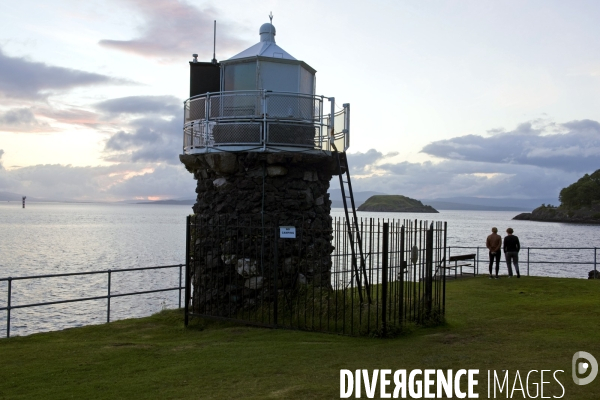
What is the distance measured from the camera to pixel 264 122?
1170cm

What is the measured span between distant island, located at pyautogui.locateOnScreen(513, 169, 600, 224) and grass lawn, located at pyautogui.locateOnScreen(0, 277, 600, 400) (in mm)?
123477

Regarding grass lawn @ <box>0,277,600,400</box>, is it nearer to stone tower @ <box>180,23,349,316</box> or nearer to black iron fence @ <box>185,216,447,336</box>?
black iron fence @ <box>185,216,447,336</box>

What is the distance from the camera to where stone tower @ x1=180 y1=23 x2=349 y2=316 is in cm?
1170

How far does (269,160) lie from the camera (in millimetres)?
11688

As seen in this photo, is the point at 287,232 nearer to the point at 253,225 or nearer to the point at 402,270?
the point at 253,225

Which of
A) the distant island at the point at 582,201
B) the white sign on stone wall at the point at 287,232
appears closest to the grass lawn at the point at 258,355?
the white sign on stone wall at the point at 287,232

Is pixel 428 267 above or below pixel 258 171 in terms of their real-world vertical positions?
below

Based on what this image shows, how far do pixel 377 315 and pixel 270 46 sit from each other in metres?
6.48

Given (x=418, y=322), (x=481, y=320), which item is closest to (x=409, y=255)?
(x=418, y=322)

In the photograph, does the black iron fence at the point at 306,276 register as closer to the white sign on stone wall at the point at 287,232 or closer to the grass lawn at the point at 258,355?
the white sign on stone wall at the point at 287,232

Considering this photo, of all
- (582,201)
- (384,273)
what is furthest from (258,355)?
(582,201)

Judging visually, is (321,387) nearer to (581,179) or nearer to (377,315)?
(377,315)

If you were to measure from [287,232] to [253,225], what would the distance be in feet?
4.99

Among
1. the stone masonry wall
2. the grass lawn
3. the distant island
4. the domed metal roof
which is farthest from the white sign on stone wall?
the distant island
